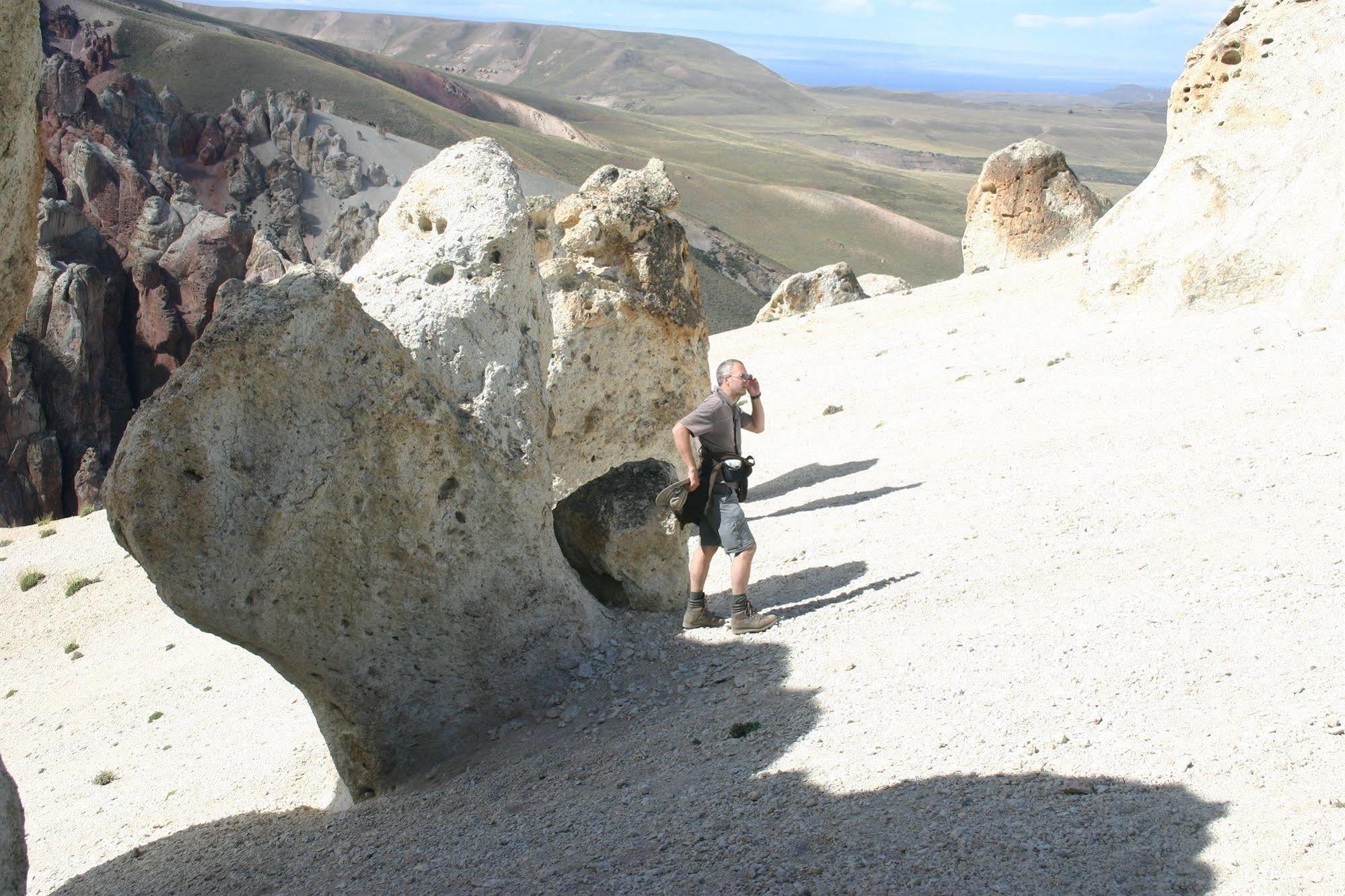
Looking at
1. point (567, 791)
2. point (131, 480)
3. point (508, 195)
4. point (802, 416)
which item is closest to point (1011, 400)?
point (802, 416)

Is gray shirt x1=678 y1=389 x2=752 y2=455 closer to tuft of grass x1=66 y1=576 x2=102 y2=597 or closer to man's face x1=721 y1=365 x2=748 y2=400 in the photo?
man's face x1=721 y1=365 x2=748 y2=400

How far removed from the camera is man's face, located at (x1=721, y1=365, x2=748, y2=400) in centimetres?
843

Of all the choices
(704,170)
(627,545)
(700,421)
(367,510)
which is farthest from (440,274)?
(704,170)

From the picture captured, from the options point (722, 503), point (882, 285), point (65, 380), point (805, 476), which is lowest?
point (65, 380)

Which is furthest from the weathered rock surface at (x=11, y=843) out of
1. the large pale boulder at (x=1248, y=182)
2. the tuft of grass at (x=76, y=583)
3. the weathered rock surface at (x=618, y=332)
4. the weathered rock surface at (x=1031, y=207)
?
the weathered rock surface at (x=1031, y=207)

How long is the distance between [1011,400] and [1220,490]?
541cm

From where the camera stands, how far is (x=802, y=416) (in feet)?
60.7

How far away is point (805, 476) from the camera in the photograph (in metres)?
14.6

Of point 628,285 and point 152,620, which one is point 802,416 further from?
point 152,620

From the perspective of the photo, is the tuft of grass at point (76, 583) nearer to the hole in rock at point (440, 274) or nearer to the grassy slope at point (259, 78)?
the hole in rock at point (440, 274)

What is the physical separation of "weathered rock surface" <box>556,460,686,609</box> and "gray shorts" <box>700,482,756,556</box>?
1.88ft

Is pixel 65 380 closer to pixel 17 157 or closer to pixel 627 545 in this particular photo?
pixel 627 545

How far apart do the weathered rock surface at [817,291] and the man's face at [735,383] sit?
2436cm

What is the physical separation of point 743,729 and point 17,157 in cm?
474
